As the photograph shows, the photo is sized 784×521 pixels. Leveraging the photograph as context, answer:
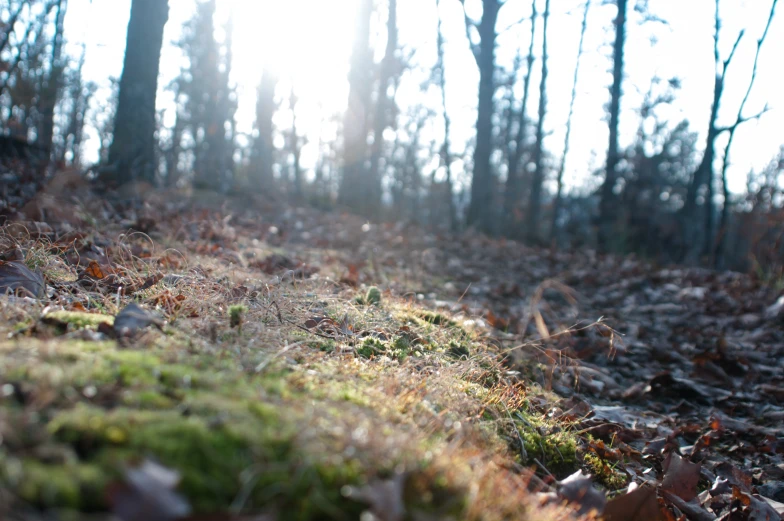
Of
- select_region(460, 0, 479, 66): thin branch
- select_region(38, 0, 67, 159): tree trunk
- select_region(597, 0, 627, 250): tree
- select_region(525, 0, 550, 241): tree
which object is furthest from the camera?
select_region(525, 0, 550, 241): tree

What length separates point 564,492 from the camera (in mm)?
1840

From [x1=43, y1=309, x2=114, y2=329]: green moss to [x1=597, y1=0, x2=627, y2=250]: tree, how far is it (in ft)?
44.1

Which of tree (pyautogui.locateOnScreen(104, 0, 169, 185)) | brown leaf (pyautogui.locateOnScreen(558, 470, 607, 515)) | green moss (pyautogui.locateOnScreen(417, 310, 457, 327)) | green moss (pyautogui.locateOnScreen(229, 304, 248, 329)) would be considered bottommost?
brown leaf (pyautogui.locateOnScreen(558, 470, 607, 515))

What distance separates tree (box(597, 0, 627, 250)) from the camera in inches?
556

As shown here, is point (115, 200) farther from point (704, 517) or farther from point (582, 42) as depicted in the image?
point (582, 42)

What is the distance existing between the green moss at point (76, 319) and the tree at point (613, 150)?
44.1ft

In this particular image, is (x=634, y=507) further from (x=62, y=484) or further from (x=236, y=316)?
(x=62, y=484)

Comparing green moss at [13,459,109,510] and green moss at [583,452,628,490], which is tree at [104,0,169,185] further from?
green moss at [13,459,109,510]

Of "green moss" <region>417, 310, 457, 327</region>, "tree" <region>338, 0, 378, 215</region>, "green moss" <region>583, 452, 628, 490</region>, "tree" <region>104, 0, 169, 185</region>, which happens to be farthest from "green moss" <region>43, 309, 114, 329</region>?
"tree" <region>338, 0, 378, 215</region>

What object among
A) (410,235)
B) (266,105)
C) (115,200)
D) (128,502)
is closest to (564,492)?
(128,502)

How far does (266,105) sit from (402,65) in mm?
8065

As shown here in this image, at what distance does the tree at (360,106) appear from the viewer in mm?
16000

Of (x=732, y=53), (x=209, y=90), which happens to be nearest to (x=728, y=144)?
(x=732, y=53)

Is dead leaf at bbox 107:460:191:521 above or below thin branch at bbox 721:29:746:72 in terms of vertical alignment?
below
